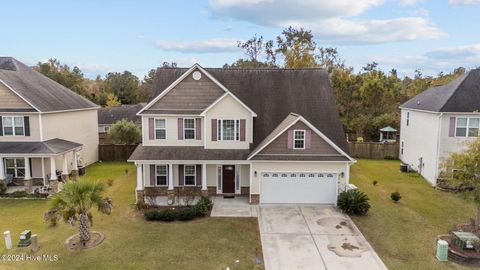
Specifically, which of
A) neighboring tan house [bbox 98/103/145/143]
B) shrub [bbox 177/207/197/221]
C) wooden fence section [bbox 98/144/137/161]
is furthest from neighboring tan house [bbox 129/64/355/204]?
neighboring tan house [bbox 98/103/145/143]

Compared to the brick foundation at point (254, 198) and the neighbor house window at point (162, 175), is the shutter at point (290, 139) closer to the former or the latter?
the brick foundation at point (254, 198)

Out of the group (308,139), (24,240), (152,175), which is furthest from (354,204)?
(24,240)

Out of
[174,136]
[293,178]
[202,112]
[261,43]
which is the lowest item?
[293,178]

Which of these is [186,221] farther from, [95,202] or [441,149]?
[441,149]

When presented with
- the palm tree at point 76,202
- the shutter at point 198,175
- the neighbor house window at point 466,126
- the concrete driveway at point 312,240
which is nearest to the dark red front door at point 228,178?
the shutter at point 198,175

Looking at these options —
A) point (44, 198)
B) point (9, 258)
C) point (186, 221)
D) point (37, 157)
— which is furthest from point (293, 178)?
point (37, 157)

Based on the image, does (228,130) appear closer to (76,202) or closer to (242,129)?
(242,129)

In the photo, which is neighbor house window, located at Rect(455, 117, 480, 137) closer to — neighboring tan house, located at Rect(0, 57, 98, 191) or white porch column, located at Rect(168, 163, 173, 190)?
white porch column, located at Rect(168, 163, 173, 190)
